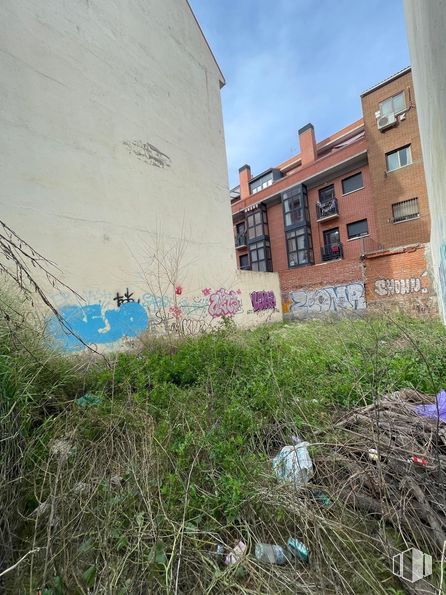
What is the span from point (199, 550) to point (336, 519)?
2.34 feet

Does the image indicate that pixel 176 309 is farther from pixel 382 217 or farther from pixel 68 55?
pixel 382 217

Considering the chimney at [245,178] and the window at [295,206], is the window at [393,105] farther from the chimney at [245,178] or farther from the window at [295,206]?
the chimney at [245,178]

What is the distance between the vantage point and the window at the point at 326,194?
18.3 meters

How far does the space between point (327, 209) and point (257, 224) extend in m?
5.57

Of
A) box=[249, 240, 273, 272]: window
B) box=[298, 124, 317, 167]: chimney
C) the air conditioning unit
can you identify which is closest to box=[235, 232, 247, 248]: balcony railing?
box=[249, 240, 273, 272]: window

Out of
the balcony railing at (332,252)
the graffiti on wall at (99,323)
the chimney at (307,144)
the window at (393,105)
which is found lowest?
the graffiti on wall at (99,323)

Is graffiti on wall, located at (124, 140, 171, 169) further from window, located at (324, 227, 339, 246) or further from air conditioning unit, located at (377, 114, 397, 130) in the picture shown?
window, located at (324, 227, 339, 246)

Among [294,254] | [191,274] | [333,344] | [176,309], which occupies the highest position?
[294,254]

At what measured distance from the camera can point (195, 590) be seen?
48.0 inches

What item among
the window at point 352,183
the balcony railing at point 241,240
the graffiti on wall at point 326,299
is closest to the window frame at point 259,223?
the balcony railing at point 241,240

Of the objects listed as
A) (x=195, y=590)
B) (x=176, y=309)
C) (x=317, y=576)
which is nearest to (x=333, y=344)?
(x=317, y=576)

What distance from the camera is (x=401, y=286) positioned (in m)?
10.7

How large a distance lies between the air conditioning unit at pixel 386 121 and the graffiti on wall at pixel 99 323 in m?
15.9

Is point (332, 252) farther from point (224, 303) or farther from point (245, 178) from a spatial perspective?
point (224, 303)
